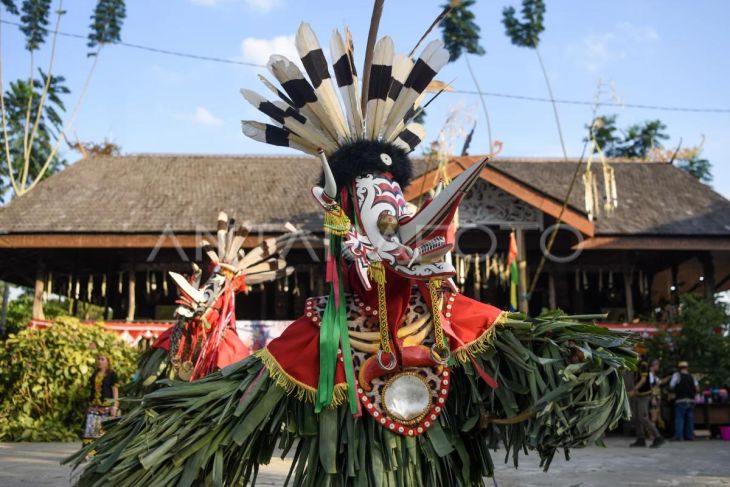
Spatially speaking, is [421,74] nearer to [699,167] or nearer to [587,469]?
[587,469]

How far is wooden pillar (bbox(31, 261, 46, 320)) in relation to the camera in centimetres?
1485

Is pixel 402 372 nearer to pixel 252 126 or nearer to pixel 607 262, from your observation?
pixel 252 126

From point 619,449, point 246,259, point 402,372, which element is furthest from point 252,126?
point 619,449

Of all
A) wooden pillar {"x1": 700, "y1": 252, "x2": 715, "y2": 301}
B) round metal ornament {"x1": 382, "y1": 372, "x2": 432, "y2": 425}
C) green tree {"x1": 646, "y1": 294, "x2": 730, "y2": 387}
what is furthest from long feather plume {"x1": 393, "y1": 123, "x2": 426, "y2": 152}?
wooden pillar {"x1": 700, "y1": 252, "x2": 715, "y2": 301}

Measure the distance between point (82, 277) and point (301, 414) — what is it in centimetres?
1549

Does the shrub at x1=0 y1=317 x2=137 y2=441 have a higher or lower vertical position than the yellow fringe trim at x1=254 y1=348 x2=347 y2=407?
lower

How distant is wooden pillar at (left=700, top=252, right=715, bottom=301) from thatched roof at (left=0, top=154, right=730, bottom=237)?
816 mm

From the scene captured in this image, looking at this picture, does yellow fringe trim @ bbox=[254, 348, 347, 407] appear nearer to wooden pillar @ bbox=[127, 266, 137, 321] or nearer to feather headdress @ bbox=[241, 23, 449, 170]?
feather headdress @ bbox=[241, 23, 449, 170]

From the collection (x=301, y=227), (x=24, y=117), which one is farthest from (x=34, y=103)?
(x=301, y=227)

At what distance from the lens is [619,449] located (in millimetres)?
11133

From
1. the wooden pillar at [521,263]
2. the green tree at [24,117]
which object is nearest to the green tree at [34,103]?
the green tree at [24,117]

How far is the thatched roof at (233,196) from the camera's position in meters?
15.2

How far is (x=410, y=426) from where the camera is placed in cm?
369

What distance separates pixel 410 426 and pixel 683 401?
10328 millimetres
